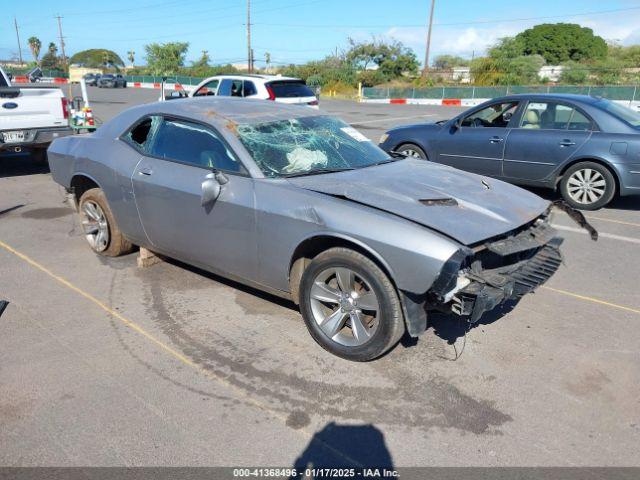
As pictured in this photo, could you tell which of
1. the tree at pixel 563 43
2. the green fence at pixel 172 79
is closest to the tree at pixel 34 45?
the green fence at pixel 172 79

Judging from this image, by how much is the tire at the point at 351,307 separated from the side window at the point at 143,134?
2.09 m

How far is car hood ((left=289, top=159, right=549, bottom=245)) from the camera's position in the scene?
132 inches

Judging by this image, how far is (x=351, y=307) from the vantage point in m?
3.50

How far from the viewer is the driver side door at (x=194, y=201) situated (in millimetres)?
3941

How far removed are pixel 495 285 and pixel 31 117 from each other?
8.75 metres

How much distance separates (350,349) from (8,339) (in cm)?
247

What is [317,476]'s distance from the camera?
8.53 ft

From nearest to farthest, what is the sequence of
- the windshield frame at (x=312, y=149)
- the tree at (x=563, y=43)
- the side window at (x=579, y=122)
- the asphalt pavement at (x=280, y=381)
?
the asphalt pavement at (x=280, y=381)
the windshield frame at (x=312, y=149)
the side window at (x=579, y=122)
the tree at (x=563, y=43)

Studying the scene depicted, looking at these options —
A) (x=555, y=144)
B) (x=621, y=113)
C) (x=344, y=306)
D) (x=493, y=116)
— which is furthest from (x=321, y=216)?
(x=621, y=113)

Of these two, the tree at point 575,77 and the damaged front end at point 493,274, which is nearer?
the damaged front end at point 493,274

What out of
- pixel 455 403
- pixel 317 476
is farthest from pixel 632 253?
pixel 317 476

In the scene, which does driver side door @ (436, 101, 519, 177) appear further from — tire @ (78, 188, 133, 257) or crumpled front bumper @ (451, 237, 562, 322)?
tire @ (78, 188, 133, 257)

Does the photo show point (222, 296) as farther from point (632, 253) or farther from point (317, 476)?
point (632, 253)

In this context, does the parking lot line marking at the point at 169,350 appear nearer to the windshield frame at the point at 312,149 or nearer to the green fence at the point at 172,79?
the windshield frame at the point at 312,149
